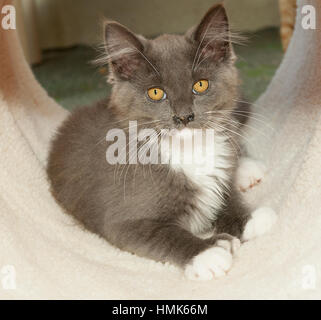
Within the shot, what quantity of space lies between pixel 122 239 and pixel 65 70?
11.5 ft

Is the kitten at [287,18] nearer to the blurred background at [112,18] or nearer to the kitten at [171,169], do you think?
the kitten at [171,169]

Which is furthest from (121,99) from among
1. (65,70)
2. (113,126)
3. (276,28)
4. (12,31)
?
(276,28)

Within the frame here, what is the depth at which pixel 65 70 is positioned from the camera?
487 cm

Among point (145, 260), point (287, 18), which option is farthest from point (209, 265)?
point (287, 18)

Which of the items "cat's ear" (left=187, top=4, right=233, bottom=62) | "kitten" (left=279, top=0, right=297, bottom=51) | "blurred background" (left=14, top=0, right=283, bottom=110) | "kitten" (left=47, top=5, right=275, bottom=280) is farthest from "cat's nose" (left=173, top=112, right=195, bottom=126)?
"blurred background" (left=14, top=0, right=283, bottom=110)

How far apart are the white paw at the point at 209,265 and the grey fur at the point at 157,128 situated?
0.14 feet

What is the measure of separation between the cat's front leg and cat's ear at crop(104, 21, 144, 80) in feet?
1.84

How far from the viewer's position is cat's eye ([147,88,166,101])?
1627 millimetres

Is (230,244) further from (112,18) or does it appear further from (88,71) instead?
(112,18)

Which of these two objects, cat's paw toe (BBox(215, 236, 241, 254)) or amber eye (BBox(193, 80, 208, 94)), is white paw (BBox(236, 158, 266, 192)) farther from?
amber eye (BBox(193, 80, 208, 94))

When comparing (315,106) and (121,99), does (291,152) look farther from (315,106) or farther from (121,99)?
(121,99)

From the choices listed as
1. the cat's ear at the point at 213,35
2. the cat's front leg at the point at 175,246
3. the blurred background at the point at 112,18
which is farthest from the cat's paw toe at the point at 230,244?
the blurred background at the point at 112,18

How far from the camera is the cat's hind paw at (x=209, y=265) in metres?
1.50
